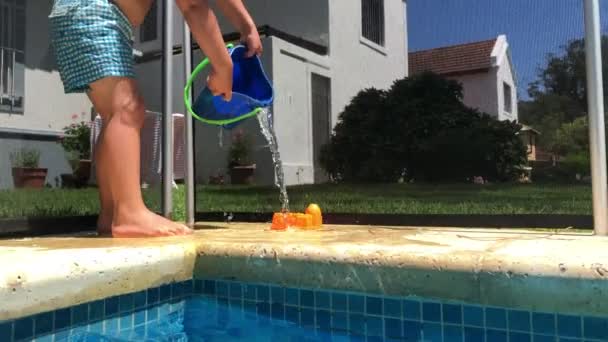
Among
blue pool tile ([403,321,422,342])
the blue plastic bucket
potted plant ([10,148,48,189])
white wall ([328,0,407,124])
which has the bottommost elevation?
blue pool tile ([403,321,422,342])

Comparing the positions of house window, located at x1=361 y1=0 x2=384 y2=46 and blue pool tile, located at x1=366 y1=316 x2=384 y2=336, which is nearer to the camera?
blue pool tile, located at x1=366 y1=316 x2=384 y2=336

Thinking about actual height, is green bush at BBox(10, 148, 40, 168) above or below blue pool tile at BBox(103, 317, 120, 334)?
above

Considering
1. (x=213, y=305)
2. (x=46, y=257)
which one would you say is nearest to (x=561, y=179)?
(x=213, y=305)

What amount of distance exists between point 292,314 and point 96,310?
2.31 feet

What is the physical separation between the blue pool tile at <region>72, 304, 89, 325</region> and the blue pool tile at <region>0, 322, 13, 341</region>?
0.23m

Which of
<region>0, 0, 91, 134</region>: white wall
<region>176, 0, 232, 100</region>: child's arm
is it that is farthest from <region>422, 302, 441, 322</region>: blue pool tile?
<region>0, 0, 91, 134</region>: white wall

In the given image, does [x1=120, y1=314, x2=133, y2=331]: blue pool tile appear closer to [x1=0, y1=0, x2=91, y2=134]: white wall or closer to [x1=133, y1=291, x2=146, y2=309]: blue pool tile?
[x1=133, y1=291, x2=146, y2=309]: blue pool tile

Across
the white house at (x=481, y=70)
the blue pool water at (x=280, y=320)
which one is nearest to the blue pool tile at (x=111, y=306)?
the blue pool water at (x=280, y=320)

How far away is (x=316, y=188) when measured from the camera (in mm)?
Result: 4461

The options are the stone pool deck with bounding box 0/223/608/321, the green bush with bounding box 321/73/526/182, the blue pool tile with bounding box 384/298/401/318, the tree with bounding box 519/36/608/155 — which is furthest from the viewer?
the green bush with bounding box 321/73/526/182

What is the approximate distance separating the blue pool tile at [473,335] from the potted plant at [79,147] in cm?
251

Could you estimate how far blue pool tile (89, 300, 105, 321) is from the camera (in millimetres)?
1951

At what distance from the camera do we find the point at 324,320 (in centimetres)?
209

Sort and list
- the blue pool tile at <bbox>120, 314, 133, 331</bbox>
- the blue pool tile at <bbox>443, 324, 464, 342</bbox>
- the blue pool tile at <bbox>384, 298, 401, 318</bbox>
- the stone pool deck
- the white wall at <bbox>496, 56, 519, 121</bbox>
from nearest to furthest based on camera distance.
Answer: the stone pool deck, the blue pool tile at <bbox>443, 324, 464, 342</bbox>, the blue pool tile at <bbox>384, 298, 401, 318</bbox>, the blue pool tile at <bbox>120, 314, 133, 331</bbox>, the white wall at <bbox>496, 56, 519, 121</bbox>
